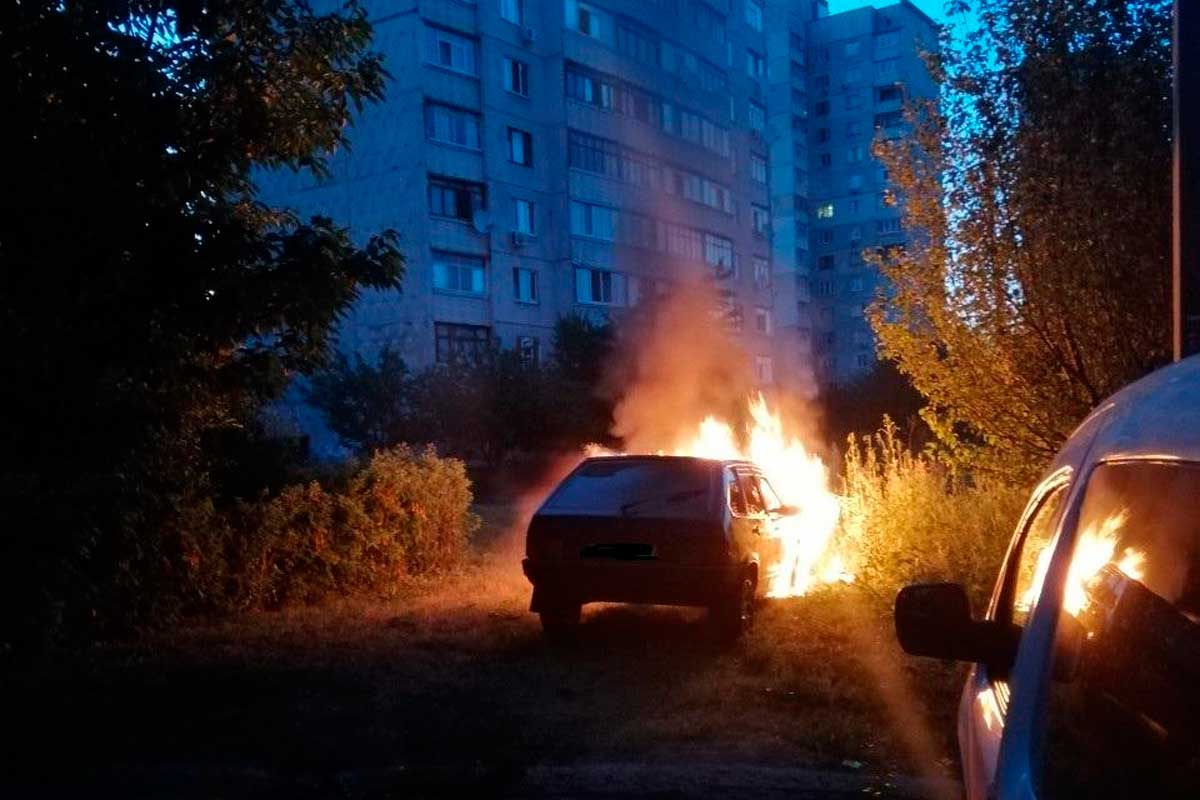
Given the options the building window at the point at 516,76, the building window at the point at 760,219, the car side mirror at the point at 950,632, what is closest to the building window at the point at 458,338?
the building window at the point at 516,76

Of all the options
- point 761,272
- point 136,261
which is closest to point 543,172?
point 761,272

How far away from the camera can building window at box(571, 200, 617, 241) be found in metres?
40.4

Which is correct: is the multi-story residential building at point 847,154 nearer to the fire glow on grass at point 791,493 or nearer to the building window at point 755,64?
the building window at point 755,64

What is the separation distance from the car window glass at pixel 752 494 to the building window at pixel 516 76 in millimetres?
30435

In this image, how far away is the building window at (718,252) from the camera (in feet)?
157

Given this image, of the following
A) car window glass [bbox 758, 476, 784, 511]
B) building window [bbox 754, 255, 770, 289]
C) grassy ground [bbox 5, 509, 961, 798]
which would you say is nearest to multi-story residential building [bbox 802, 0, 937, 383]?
building window [bbox 754, 255, 770, 289]

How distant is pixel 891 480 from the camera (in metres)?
11.4

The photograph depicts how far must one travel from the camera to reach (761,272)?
56.5 metres

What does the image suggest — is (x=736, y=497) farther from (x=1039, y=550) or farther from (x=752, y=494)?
(x=1039, y=550)

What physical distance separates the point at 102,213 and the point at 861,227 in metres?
68.6

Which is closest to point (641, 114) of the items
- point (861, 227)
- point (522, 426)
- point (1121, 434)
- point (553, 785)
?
point (522, 426)

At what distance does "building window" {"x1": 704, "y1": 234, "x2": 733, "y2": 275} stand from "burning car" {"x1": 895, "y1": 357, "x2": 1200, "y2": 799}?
44394mm

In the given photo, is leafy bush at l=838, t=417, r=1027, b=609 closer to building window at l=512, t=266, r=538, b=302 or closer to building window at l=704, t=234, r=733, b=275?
building window at l=512, t=266, r=538, b=302

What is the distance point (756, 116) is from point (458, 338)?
91.3ft
